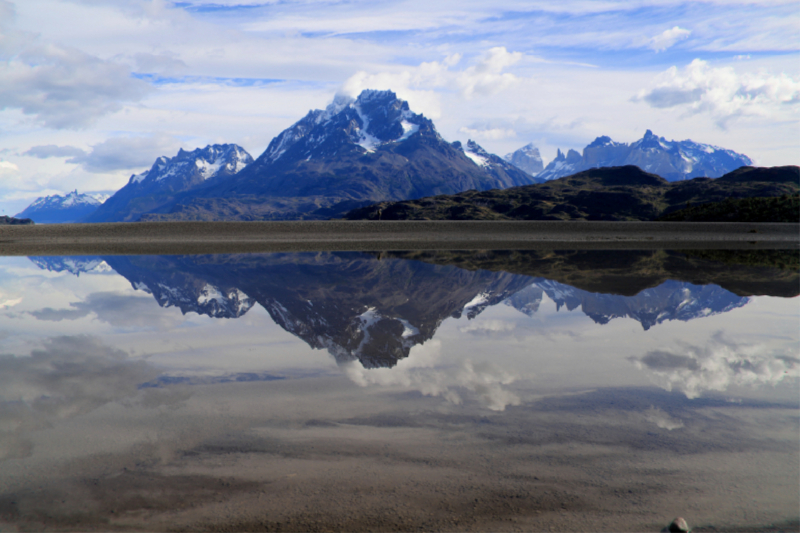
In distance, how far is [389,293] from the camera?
15422mm

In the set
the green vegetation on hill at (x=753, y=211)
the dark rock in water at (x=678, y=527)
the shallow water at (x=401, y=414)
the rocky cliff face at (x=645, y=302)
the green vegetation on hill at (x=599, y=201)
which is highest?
the green vegetation on hill at (x=599, y=201)

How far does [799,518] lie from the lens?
14.7 feet

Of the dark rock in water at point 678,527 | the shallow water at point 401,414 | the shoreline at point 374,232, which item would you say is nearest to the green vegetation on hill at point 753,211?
the shoreline at point 374,232

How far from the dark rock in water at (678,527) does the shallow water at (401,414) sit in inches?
4.3

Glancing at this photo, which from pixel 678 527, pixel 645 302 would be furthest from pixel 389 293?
pixel 678 527

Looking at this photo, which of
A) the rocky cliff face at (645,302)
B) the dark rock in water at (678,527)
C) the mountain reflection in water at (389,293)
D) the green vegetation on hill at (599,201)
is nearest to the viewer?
Result: the dark rock in water at (678,527)

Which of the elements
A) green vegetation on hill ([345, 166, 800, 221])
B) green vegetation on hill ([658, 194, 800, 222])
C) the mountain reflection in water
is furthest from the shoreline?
green vegetation on hill ([345, 166, 800, 221])

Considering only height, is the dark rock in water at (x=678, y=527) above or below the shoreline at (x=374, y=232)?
below

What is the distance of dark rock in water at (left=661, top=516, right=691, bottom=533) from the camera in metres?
Answer: 4.19

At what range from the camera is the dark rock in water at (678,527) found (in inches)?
165

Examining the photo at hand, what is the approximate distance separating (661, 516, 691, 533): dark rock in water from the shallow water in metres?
0.11

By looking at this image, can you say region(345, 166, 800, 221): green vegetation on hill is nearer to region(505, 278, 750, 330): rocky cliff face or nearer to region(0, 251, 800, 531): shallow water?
region(505, 278, 750, 330): rocky cliff face

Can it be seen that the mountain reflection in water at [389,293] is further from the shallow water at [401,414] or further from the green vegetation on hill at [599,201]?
the green vegetation on hill at [599,201]

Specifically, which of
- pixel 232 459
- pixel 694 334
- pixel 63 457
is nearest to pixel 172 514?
pixel 232 459
